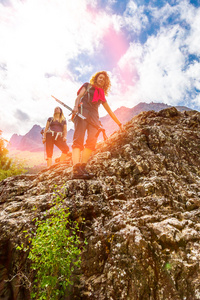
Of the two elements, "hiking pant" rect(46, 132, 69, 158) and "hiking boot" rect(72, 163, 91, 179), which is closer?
"hiking boot" rect(72, 163, 91, 179)

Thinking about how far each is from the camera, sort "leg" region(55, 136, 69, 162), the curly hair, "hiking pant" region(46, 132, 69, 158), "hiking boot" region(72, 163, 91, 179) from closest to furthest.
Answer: "hiking boot" region(72, 163, 91, 179)
the curly hair
"hiking pant" region(46, 132, 69, 158)
"leg" region(55, 136, 69, 162)

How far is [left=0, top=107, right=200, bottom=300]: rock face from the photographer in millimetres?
2695

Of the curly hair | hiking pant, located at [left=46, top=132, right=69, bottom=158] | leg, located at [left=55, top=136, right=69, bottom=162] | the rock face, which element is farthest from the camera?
leg, located at [left=55, top=136, right=69, bottom=162]

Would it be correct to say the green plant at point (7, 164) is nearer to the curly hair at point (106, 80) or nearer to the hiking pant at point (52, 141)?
the hiking pant at point (52, 141)

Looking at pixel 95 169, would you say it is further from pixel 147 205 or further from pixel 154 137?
pixel 154 137

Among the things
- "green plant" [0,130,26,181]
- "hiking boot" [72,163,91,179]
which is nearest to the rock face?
"hiking boot" [72,163,91,179]

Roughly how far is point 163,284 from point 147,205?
1580 mm

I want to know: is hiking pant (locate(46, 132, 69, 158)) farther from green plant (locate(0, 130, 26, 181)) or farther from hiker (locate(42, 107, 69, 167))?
green plant (locate(0, 130, 26, 181))

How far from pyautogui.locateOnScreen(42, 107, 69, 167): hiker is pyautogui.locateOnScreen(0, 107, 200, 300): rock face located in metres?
2.02

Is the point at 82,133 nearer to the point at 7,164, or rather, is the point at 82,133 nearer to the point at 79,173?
the point at 79,173

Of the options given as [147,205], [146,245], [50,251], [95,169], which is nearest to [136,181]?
[147,205]

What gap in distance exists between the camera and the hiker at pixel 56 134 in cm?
805

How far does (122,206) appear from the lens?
161 inches

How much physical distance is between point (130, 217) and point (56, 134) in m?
5.95
